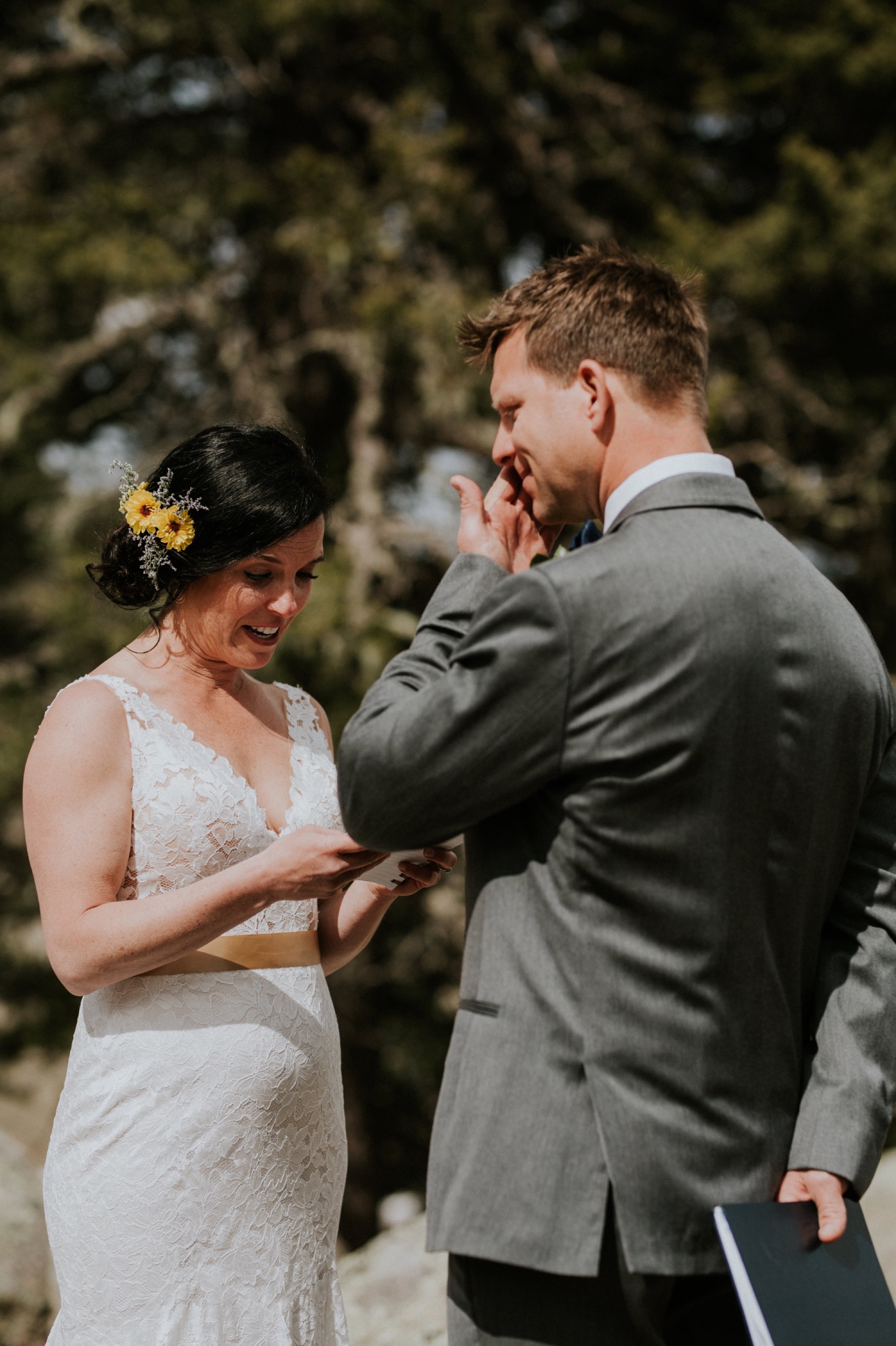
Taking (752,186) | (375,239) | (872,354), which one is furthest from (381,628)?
(752,186)

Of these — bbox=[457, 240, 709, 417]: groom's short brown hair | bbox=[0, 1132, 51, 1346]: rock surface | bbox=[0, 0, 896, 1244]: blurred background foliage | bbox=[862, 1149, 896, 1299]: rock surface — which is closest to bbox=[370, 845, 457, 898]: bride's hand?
bbox=[457, 240, 709, 417]: groom's short brown hair

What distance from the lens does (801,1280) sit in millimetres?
1427

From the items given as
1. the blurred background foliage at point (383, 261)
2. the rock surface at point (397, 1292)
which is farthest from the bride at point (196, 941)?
the blurred background foliage at point (383, 261)

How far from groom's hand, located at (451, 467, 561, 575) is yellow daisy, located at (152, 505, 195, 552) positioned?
0.73 meters

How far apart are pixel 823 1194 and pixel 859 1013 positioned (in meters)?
0.23

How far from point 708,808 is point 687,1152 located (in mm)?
416

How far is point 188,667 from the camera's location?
242cm

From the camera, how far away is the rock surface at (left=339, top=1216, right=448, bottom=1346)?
393cm

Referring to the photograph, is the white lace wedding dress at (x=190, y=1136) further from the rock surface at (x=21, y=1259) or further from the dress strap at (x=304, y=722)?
the rock surface at (x=21, y=1259)

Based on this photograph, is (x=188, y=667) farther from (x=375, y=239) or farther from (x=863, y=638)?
(x=375, y=239)

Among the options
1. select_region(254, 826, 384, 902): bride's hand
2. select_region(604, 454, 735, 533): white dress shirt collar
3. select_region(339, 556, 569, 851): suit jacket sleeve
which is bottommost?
select_region(254, 826, 384, 902): bride's hand

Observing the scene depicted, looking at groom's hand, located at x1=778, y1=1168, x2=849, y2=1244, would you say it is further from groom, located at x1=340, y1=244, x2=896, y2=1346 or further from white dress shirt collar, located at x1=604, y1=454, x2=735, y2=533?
white dress shirt collar, located at x1=604, y1=454, x2=735, y2=533

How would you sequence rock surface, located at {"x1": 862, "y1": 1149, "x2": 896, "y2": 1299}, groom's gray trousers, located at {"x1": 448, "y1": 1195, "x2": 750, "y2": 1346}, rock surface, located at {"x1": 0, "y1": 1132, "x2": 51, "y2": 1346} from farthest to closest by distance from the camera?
1. rock surface, located at {"x1": 0, "y1": 1132, "x2": 51, "y2": 1346}
2. rock surface, located at {"x1": 862, "y1": 1149, "x2": 896, "y2": 1299}
3. groom's gray trousers, located at {"x1": 448, "y1": 1195, "x2": 750, "y2": 1346}

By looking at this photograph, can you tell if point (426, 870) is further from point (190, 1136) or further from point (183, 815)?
point (190, 1136)
